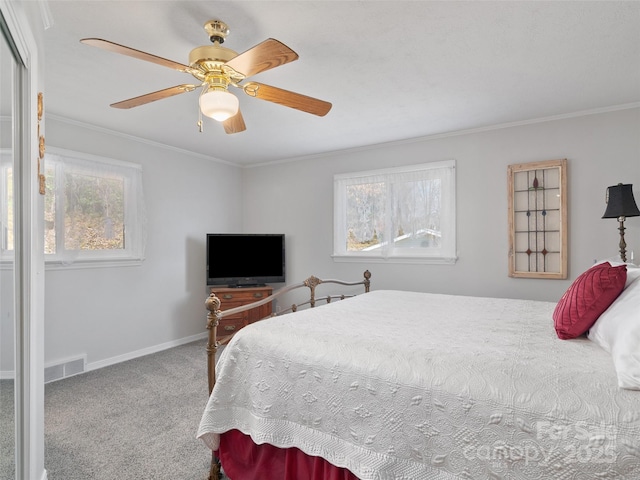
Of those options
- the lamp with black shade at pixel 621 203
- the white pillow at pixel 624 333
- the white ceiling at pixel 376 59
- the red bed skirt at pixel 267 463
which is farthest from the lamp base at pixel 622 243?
the red bed skirt at pixel 267 463

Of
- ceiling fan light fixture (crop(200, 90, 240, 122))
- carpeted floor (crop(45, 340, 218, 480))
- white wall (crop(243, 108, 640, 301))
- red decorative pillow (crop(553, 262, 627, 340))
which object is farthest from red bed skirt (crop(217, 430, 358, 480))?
white wall (crop(243, 108, 640, 301))

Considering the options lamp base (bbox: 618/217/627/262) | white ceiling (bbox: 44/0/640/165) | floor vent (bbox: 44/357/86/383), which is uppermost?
white ceiling (bbox: 44/0/640/165)

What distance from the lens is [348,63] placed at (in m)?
2.40

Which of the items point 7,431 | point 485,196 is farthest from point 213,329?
point 485,196

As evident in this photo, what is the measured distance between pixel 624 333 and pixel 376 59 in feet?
6.38

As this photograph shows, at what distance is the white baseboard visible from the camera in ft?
12.2

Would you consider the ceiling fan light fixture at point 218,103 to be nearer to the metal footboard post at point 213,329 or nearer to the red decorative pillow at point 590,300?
the metal footboard post at point 213,329

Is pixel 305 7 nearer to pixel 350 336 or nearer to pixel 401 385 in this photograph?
pixel 350 336

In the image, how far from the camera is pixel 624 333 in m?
1.29

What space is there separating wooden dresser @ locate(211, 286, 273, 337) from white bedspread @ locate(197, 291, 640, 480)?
2.59m

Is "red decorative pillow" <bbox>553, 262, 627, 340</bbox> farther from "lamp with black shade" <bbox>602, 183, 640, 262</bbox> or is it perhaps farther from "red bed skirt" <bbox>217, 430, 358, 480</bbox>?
"lamp with black shade" <bbox>602, 183, 640, 262</bbox>

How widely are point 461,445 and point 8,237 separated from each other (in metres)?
1.69

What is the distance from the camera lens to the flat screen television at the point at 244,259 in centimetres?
464

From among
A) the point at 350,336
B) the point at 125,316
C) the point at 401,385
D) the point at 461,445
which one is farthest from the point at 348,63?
the point at 125,316
